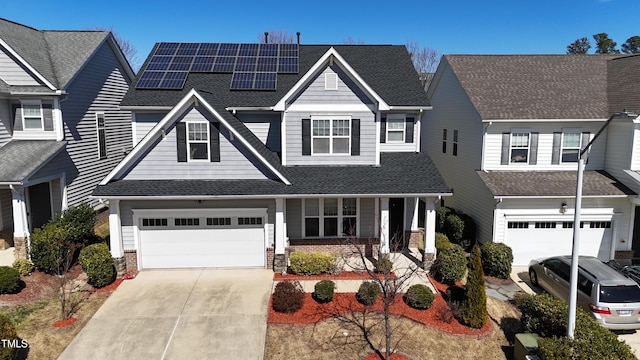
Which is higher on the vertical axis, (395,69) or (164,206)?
(395,69)

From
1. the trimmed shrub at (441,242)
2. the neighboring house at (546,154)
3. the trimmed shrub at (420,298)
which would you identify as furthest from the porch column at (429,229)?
the neighboring house at (546,154)

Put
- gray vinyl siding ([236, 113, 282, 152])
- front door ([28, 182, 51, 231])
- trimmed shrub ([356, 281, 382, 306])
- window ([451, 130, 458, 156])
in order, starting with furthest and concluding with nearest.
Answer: window ([451, 130, 458, 156]) < front door ([28, 182, 51, 231]) < gray vinyl siding ([236, 113, 282, 152]) < trimmed shrub ([356, 281, 382, 306])

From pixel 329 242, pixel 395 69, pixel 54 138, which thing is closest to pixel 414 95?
pixel 395 69

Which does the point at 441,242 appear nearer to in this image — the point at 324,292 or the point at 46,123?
the point at 324,292

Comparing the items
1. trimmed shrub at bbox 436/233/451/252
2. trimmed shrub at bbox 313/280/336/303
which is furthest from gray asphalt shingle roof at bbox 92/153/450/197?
trimmed shrub at bbox 313/280/336/303

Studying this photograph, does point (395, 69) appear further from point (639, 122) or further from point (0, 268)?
point (0, 268)

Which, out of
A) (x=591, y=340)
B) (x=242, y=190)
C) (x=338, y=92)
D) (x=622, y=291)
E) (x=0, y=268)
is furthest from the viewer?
(x=338, y=92)

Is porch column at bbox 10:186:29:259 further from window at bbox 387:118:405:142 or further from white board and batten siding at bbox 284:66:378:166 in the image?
window at bbox 387:118:405:142
